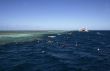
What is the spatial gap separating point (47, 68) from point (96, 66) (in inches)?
412

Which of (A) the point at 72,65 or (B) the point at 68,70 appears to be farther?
(A) the point at 72,65

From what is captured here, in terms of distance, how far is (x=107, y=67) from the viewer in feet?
103

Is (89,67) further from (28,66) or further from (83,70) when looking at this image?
(28,66)

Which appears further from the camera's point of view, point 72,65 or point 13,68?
point 72,65

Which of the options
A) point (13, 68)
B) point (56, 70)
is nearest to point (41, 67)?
point (56, 70)

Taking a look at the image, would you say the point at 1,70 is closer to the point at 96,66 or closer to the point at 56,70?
the point at 56,70

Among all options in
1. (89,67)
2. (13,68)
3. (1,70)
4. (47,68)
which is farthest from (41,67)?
(89,67)

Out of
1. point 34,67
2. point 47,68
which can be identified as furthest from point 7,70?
point 47,68

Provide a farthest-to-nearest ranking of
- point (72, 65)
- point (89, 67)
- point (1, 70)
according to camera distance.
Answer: point (72, 65), point (89, 67), point (1, 70)

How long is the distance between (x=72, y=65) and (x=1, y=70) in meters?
15.0

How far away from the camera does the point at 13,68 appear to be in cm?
3095

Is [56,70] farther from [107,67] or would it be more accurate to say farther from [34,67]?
[107,67]

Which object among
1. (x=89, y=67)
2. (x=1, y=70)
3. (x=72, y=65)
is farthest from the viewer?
(x=72, y=65)

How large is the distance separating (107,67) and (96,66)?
7.30ft
